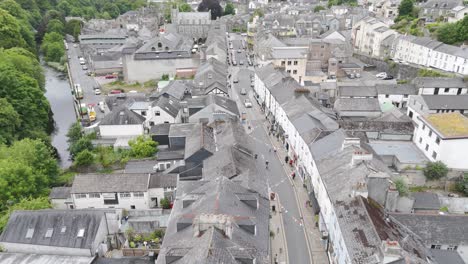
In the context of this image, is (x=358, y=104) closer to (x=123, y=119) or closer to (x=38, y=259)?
(x=123, y=119)

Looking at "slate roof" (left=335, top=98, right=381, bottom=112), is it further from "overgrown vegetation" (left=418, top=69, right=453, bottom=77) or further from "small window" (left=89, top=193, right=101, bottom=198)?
"small window" (left=89, top=193, right=101, bottom=198)

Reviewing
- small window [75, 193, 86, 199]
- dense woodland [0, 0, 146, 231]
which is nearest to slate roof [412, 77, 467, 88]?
small window [75, 193, 86, 199]

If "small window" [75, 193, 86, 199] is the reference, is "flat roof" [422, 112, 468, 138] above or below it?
above

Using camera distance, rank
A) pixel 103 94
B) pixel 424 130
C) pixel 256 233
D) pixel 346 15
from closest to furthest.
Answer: pixel 256 233 < pixel 424 130 < pixel 103 94 < pixel 346 15

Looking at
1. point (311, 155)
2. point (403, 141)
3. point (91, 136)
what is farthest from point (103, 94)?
point (403, 141)

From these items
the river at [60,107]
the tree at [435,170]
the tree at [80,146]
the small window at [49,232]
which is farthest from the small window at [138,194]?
the tree at [435,170]

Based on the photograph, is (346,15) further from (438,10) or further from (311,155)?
(311,155)

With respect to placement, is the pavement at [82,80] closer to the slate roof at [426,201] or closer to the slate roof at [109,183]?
the slate roof at [109,183]
